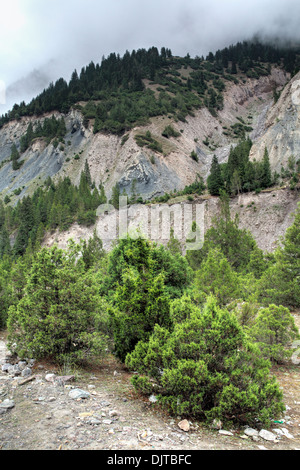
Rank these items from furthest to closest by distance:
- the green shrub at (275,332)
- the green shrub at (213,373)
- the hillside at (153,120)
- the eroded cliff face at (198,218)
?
the hillside at (153,120), the eroded cliff face at (198,218), the green shrub at (275,332), the green shrub at (213,373)

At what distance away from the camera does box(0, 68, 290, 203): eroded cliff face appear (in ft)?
208

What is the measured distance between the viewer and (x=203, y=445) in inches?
181

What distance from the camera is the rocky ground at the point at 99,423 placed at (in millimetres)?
4488

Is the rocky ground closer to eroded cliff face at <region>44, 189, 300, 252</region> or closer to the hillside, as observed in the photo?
eroded cliff face at <region>44, 189, 300, 252</region>

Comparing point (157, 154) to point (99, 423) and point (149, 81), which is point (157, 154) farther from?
point (99, 423)

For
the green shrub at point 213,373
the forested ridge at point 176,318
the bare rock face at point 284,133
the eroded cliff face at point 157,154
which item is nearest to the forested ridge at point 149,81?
the eroded cliff face at point 157,154

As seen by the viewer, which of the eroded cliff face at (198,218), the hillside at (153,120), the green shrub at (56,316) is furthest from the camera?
the hillside at (153,120)

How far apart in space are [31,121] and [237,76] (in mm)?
107909

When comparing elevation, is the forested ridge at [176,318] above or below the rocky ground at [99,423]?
above

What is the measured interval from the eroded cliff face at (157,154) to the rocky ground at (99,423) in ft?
195

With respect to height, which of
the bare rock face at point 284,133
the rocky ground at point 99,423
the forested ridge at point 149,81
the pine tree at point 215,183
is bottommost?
the rocky ground at point 99,423

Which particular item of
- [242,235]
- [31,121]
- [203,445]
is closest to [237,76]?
[31,121]

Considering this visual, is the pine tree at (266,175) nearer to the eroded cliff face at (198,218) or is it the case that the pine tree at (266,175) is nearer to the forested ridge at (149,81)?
the eroded cliff face at (198,218)

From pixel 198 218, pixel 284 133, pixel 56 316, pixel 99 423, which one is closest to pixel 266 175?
pixel 284 133
